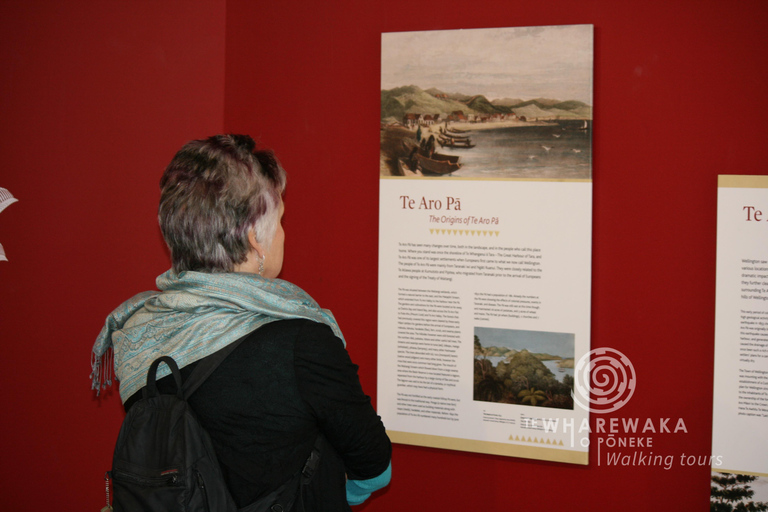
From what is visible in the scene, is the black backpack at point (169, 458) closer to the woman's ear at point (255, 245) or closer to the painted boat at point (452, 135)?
the woman's ear at point (255, 245)

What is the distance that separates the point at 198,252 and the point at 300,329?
10.7 inches

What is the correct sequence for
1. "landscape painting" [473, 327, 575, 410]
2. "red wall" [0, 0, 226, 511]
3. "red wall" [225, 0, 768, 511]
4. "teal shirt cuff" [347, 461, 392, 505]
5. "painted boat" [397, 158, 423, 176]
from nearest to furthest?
1. "teal shirt cuff" [347, 461, 392, 505]
2. "red wall" [225, 0, 768, 511]
3. "landscape painting" [473, 327, 575, 410]
4. "painted boat" [397, 158, 423, 176]
5. "red wall" [0, 0, 226, 511]

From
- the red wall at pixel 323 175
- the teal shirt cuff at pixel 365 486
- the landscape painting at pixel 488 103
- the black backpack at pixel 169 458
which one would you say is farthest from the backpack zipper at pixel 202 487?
the landscape painting at pixel 488 103

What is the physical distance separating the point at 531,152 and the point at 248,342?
3.60ft

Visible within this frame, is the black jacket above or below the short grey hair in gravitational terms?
below

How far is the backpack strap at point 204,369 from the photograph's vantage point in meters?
1.12

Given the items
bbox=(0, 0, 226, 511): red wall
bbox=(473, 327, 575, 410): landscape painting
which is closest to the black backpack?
bbox=(473, 327, 575, 410): landscape painting

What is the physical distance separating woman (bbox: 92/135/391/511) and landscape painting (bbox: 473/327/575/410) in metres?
0.66

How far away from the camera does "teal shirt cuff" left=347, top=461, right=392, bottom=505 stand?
1.30 m

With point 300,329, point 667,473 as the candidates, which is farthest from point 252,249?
point 667,473

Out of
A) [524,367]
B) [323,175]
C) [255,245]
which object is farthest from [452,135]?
[255,245]

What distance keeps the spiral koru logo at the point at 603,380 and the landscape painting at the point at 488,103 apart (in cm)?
55

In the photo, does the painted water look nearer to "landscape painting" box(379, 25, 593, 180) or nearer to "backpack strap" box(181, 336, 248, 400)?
"landscape painting" box(379, 25, 593, 180)

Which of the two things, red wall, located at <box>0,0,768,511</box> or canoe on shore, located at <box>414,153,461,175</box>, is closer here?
red wall, located at <box>0,0,768,511</box>
